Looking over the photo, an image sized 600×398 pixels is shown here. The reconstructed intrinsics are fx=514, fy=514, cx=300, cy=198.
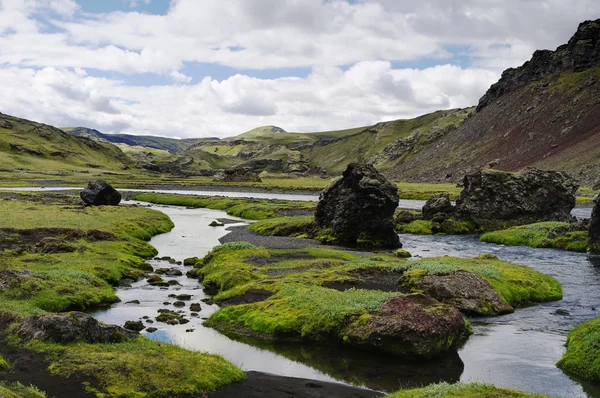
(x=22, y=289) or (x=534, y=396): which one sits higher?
(x=534, y=396)

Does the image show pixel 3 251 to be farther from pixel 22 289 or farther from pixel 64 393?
pixel 64 393

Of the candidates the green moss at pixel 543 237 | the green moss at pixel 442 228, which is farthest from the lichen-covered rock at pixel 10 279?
the green moss at pixel 442 228

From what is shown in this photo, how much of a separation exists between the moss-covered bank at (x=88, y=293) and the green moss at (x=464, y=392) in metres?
8.42

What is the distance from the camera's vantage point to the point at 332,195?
7631 cm

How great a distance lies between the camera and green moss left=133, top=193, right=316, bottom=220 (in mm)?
110500

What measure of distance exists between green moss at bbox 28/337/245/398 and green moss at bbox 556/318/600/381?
16060 mm

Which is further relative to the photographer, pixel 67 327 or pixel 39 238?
pixel 39 238

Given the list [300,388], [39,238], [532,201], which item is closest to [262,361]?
[300,388]

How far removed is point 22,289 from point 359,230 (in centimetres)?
4563

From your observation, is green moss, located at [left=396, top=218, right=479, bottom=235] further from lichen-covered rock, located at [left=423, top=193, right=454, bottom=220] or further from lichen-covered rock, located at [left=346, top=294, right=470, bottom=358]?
lichen-covered rock, located at [left=346, top=294, right=470, bottom=358]

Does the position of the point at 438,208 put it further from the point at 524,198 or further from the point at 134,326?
the point at 134,326

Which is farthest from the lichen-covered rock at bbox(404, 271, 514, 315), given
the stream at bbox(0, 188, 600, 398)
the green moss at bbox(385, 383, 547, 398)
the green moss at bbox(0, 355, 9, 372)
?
the green moss at bbox(0, 355, 9, 372)

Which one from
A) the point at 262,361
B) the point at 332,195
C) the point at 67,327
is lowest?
the point at 262,361

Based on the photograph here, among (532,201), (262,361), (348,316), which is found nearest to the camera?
(262,361)
